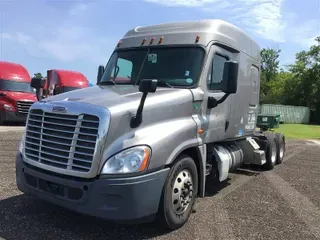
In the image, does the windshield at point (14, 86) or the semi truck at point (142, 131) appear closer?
the semi truck at point (142, 131)

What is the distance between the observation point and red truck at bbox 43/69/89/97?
21812mm

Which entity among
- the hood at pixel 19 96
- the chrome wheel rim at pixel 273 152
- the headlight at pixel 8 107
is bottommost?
the chrome wheel rim at pixel 273 152

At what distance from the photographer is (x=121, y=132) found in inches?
171

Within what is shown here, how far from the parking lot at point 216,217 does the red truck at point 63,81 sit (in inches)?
559

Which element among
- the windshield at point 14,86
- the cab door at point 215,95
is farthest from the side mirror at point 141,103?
the windshield at point 14,86

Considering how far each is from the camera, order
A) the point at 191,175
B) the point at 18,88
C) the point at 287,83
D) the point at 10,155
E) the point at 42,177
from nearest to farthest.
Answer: the point at 42,177 < the point at 191,175 < the point at 10,155 < the point at 18,88 < the point at 287,83

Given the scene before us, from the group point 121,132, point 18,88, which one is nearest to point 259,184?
point 121,132

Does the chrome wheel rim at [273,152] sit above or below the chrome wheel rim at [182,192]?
below

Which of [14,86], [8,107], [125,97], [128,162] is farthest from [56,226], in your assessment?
[14,86]

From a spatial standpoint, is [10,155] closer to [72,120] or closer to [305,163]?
[72,120]

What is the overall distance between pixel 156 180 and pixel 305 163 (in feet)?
28.2

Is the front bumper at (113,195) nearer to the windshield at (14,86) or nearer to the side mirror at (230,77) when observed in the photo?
the side mirror at (230,77)

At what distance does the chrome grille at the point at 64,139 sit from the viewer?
4242mm

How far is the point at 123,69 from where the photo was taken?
242 inches
